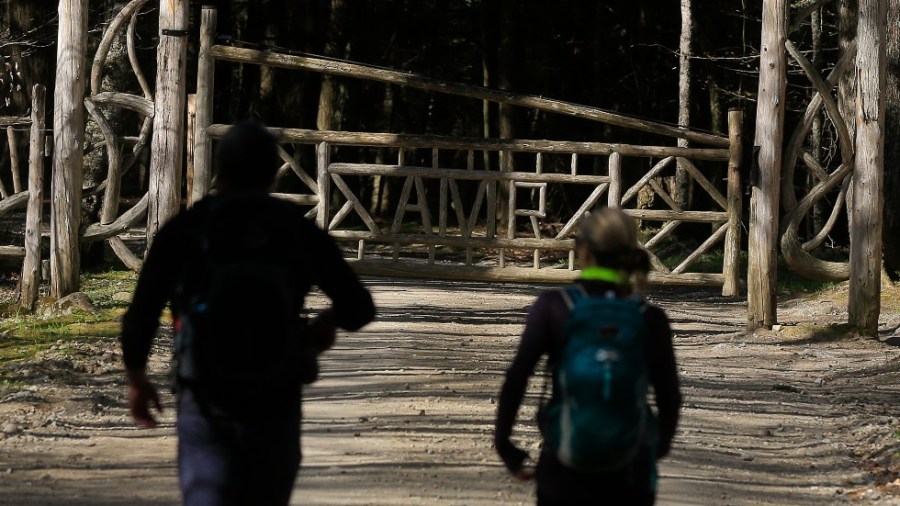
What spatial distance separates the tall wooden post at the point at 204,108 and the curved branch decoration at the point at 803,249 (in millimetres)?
6638

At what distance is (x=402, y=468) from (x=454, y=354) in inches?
212

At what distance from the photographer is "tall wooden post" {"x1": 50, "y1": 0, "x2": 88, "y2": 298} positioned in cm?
1532

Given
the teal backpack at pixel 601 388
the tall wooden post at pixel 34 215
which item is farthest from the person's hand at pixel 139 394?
the tall wooden post at pixel 34 215

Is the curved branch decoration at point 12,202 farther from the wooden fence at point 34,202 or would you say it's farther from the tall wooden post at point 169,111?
the tall wooden post at point 169,111

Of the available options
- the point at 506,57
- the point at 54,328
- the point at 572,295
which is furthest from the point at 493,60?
the point at 572,295

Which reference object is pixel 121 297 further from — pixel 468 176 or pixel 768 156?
pixel 768 156

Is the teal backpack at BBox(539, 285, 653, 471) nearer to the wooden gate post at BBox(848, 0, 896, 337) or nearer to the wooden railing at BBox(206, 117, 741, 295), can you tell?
the wooden railing at BBox(206, 117, 741, 295)

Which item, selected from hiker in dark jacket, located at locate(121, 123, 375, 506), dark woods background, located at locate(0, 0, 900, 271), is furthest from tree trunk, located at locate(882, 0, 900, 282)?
hiker in dark jacket, located at locate(121, 123, 375, 506)

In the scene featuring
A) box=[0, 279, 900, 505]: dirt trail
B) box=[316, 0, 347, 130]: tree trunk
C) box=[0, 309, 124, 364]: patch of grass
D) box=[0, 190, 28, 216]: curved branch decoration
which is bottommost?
box=[0, 279, 900, 505]: dirt trail

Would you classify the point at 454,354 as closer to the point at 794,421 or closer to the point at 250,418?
the point at 794,421

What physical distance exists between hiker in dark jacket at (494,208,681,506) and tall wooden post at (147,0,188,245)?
11.1 metres

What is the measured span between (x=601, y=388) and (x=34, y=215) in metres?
12.3

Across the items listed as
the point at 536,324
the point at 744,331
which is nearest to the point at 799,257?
the point at 744,331

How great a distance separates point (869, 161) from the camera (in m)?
15.1
